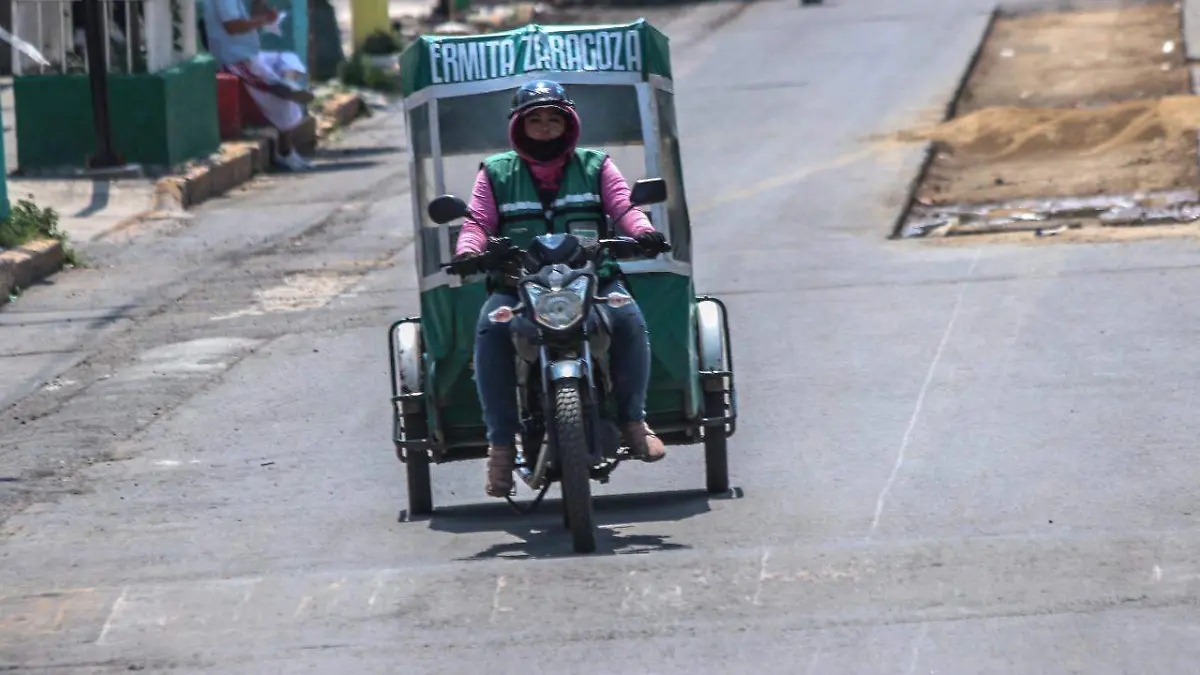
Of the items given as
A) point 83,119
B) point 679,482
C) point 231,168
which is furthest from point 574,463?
point 231,168

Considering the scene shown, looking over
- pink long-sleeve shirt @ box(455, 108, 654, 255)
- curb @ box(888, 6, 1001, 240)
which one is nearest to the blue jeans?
pink long-sleeve shirt @ box(455, 108, 654, 255)

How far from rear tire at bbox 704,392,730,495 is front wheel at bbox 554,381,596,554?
1207 mm

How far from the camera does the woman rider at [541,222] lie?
26.9 ft

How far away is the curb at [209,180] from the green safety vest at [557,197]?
302 inches

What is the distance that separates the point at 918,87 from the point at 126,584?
19.7 meters

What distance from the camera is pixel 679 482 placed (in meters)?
9.46

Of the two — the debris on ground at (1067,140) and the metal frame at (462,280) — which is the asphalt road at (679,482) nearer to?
the metal frame at (462,280)

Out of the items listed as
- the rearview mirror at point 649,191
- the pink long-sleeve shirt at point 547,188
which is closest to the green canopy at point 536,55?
the pink long-sleeve shirt at point 547,188

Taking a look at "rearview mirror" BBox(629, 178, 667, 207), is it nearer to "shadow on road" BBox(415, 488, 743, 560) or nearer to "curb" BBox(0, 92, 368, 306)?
"shadow on road" BBox(415, 488, 743, 560)

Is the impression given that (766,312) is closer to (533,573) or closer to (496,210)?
(496,210)

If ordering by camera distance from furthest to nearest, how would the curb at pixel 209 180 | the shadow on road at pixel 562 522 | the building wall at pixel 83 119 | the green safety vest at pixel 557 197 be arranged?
1. the building wall at pixel 83 119
2. the curb at pixel 209 180
3. the green safety vest at pixel 557 197
4. the shadow on road at pixel 562 522

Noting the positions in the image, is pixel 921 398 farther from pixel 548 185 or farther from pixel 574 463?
pixel 574 463

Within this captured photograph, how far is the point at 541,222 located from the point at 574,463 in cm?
125

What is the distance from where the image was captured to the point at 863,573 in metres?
7.06
